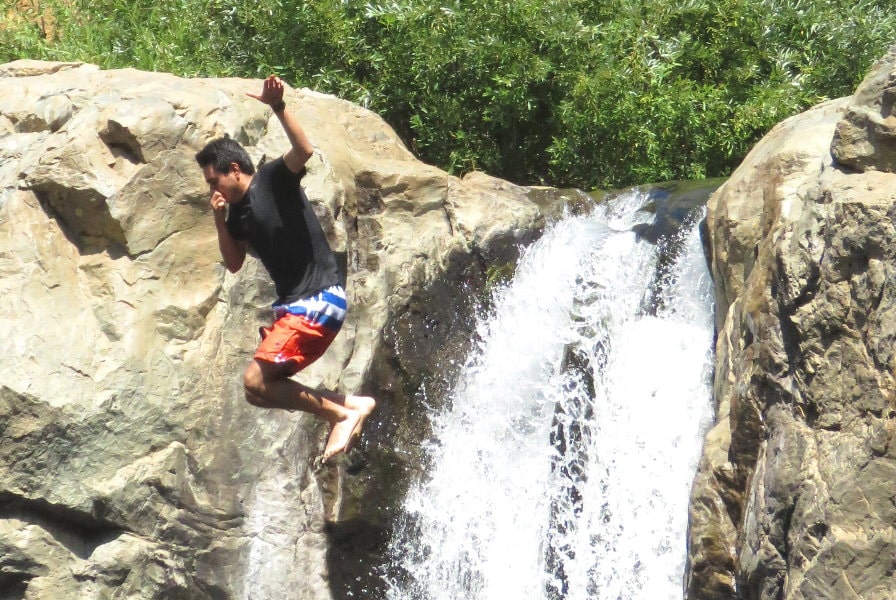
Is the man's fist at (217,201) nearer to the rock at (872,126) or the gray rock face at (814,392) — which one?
the gray rock face at (814,392)

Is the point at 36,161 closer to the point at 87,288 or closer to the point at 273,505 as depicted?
the point at 87,288

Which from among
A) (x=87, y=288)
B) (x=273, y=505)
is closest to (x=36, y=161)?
(x=87, y=288)

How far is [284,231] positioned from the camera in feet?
16.7

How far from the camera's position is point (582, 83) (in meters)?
10.9

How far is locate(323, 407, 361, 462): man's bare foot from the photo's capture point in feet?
17.8

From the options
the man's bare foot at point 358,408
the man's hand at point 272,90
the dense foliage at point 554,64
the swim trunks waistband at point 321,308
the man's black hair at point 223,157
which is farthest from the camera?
the dense foliage at point 554,64

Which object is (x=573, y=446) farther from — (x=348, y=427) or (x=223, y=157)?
(x=223, y=157)

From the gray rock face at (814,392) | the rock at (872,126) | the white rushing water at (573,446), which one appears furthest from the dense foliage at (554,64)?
the rock at (872,126)

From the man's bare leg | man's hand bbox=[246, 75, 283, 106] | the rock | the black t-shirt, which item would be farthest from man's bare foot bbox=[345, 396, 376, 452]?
the rock

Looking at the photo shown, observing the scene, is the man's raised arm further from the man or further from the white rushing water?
the white rushing water

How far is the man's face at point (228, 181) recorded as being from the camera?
507 centimetres

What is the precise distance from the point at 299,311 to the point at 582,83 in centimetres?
635

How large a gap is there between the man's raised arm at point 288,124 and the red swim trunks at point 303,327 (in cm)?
65

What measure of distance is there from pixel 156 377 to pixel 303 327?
224 centimetres
